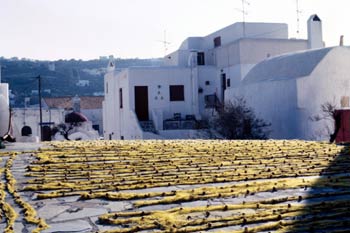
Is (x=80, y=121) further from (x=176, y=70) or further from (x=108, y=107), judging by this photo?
(x=176, y=70)

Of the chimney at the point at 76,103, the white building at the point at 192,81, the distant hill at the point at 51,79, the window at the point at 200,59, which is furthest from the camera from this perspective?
the distant hill at the point at 51,79

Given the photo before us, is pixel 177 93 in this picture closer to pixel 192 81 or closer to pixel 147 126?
pixel 192 81

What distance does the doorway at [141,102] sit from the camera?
31.0 metres

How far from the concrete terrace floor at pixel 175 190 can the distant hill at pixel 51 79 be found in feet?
174

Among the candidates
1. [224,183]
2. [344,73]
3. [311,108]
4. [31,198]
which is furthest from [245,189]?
[344,73]

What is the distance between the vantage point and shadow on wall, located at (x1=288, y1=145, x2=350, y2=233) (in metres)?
3.86

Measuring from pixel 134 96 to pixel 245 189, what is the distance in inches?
1035

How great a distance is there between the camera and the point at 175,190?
16.0ft

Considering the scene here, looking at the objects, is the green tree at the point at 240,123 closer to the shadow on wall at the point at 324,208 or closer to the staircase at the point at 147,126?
the staircase at the point at 147,126

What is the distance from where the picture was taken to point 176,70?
104ft

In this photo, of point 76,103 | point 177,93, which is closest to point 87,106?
point 76,103

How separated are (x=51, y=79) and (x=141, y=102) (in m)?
46.1

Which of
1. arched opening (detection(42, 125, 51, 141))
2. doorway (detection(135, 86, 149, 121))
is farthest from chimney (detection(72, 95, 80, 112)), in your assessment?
doorway (detection(135, 86, 149, 121))

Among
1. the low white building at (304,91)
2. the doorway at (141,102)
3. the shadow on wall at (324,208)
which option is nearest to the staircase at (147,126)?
the doorway at (141,102)
